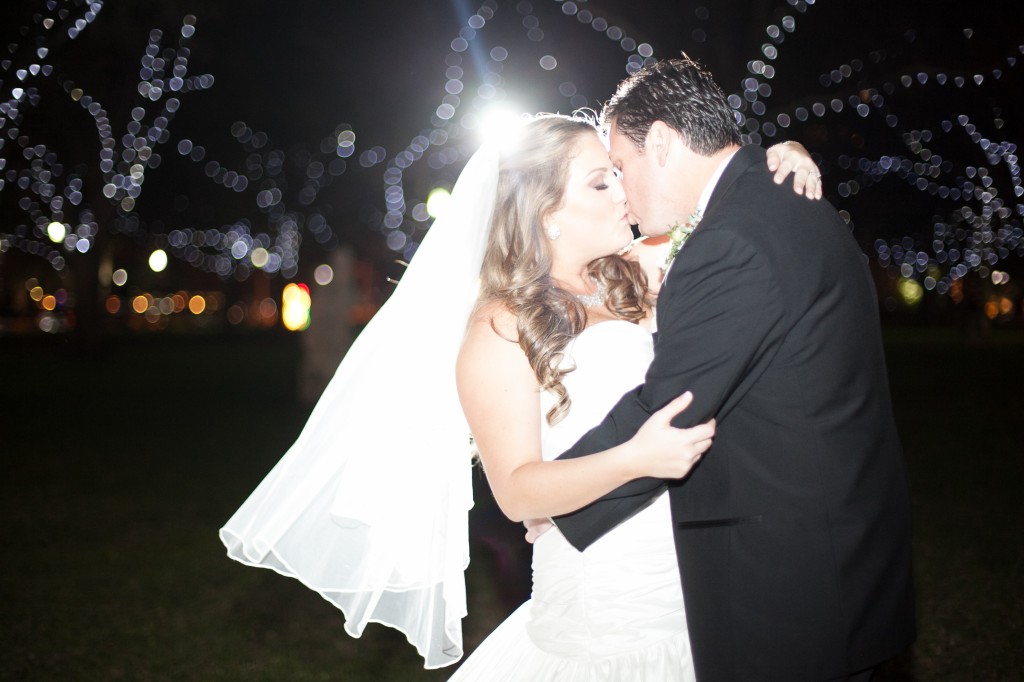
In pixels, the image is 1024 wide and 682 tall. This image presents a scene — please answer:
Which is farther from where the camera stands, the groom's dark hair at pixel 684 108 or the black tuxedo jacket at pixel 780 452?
the groom's dark hair at pixel 684 108

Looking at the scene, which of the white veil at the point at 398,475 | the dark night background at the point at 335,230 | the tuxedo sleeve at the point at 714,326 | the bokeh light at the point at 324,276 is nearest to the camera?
the tuxedo sleeve at the point at 714,326

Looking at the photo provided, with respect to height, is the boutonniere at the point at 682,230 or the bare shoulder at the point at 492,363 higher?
the boutonniere at the point at 682,230

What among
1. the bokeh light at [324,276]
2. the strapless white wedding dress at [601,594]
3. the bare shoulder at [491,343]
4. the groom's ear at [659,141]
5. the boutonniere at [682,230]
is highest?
the groom's ear at [659,141]

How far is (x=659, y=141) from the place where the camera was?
288cm

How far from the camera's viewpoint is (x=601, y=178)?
140 inches

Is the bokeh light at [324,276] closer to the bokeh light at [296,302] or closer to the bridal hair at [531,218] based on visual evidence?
the bridal hair at [531,218]

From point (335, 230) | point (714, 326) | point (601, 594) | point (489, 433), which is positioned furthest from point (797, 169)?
point (335, 230)

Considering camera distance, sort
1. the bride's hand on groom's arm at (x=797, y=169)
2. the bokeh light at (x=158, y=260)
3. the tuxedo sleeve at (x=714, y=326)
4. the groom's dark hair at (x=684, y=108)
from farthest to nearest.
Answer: the bokeh light at (x=158, y=260) < the groom's dark hair at (x=684, y=108) < the bride's hand on groom's arm at (x=797, y=169) < the tuxedo sleeve at (x=714, y=326)

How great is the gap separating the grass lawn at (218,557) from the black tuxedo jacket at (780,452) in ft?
11.6

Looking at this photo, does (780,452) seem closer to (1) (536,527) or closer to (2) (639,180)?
(2) (639,180)

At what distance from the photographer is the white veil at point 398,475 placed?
3.37 meters

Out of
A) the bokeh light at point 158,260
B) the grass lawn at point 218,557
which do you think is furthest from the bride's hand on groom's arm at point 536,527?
the bokeh light at point 158,260

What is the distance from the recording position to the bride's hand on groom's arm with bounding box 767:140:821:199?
8.62ft

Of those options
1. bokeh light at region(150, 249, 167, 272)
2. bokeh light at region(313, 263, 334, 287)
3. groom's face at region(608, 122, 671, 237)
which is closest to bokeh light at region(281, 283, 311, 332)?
bokeh light at region(313, 263, 334, 287)
